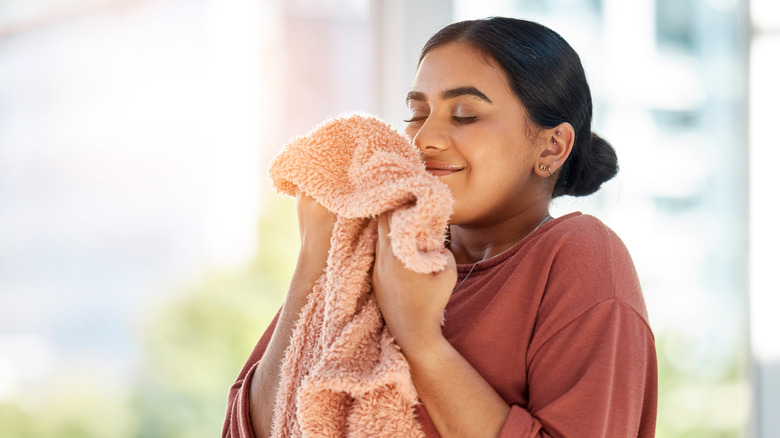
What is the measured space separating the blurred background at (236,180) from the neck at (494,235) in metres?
0.76

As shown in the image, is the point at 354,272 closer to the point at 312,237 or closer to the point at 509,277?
the point at 312,237

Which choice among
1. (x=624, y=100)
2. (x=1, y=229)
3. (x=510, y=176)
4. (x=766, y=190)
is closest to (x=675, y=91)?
(x=624, y=100)

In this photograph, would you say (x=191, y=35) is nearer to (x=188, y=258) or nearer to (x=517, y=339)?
(x=188, y=258)

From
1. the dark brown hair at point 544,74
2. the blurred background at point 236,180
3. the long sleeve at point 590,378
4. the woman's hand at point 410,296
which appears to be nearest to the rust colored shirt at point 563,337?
the long sleeve at point 590,378

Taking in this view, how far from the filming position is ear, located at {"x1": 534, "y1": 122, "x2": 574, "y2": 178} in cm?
108

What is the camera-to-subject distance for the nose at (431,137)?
97cm

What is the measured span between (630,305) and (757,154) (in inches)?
60.7

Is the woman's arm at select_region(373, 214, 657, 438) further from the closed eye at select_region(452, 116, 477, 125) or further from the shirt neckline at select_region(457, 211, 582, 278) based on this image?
the closed eye at select_region(452, 116, 477, 125)

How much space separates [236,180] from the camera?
2033 millimetres

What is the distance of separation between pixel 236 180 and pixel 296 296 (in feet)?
3.87

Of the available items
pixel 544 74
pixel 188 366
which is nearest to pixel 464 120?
pixel 544 74

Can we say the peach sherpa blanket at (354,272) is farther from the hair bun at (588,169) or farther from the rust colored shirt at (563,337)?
the hair bun at (588,169)

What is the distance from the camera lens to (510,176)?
1.05 m

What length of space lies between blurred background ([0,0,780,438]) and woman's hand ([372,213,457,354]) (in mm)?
1123
